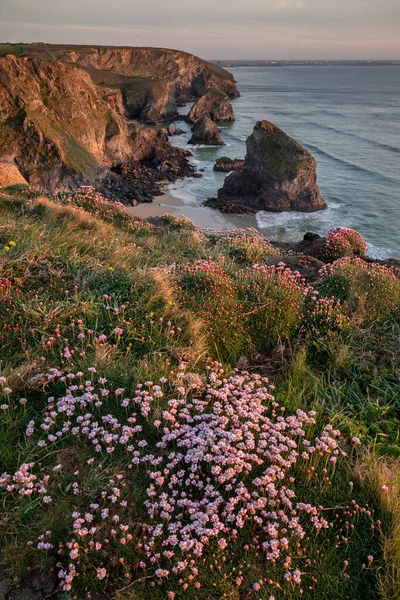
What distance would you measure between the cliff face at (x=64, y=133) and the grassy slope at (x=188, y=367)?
117ft

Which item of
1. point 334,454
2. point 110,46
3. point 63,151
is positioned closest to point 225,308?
point 334,454

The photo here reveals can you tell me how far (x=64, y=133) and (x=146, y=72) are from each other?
109294 mm

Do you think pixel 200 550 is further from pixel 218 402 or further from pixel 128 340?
pixel 128 340

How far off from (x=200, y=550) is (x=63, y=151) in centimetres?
4422

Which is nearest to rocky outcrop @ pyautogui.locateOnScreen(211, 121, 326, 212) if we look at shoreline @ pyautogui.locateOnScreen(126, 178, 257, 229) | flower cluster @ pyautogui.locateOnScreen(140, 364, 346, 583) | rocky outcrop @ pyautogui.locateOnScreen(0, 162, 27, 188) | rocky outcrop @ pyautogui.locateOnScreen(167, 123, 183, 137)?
shoreline @ pyautogui.locateOnScreen(126, 178, 257, 229)

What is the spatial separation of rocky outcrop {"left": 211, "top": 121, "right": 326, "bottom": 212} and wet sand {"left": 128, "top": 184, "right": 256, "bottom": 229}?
211 cm

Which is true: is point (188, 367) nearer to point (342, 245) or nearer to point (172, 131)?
point (342, 245)

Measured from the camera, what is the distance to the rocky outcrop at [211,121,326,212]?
1475 inches

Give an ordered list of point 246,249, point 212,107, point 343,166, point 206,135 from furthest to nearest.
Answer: point 212,107, point 206,135, point 343,166, point 246,249

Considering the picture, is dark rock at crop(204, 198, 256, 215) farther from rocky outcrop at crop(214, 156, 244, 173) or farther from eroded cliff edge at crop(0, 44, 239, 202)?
rocky outcrop at crop(214, 156, 244, 173)

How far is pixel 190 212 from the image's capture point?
3588 centimetres

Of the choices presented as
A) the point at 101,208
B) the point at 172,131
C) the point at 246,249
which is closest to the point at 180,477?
the point at 246,249

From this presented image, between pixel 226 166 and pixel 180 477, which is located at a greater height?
pixel 180 477

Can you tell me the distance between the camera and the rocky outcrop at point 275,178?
123ft
